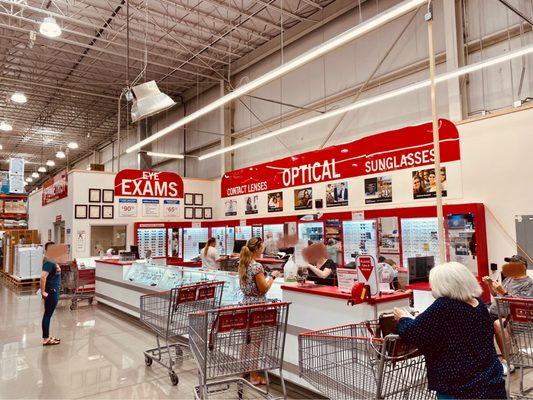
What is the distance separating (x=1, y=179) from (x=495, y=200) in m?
21.4

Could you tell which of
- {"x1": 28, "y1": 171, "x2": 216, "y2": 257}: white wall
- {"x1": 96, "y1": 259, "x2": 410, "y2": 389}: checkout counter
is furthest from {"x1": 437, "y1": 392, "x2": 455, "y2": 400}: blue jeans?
{"x1": 28, "y1": 171, "x2": 216, "y2": 257}: white wall

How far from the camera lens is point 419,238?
294 inches

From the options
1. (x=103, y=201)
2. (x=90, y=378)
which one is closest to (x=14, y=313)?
(x=103, y=201)

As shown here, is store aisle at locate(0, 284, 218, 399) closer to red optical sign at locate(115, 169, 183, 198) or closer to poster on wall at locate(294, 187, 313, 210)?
red optical sign at locate(115, 169, 183, 198)

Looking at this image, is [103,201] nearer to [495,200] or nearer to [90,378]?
[90,378]

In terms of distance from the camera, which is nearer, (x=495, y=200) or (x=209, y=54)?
(x=495, y=200)

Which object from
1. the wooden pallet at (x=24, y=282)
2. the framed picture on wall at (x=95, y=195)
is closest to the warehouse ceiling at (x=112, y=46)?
the framed picture on wall at (x=95, y=195)

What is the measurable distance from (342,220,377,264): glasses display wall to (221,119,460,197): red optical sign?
2.71m

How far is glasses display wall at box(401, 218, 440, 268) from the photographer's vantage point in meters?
7.27

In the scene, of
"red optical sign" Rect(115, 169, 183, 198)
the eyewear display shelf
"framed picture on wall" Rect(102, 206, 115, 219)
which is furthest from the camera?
"framed picture on wall" Rect(102, 206, 115, 219)

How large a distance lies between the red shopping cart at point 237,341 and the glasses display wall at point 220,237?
9.26 metres

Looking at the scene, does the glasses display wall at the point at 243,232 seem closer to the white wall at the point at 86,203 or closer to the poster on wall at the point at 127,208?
the white wall at the point at 86,203

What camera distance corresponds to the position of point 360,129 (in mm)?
9812

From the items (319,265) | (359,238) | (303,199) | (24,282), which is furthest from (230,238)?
(319,265)
